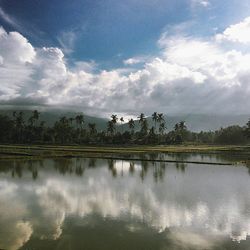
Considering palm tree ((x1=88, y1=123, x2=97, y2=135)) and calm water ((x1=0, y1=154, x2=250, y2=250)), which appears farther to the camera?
palm tree ((x1=88, y1=123, x2=97, y2=135))

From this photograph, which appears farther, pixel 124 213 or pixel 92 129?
pixel 92 129

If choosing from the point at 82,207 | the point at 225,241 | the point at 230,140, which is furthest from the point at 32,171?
the point at 230,140

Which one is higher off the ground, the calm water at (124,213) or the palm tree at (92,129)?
the palm tree at (92,129)

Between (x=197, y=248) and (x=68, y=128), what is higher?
(x=68, y=128)

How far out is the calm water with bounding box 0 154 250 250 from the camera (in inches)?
703

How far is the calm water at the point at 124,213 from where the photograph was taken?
17.8m

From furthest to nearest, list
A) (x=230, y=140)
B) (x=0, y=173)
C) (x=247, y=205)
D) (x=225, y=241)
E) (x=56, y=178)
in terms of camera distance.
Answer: (x=230, y=140) → (x=0, y=173) → (x=56, y=178) → (x=247, y=205) → (x=225, y=241)

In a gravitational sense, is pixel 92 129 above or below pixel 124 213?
above

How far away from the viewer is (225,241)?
1802 centimetres

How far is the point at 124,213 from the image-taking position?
23.4 m

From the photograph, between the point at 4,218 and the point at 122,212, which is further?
the point at 122,212

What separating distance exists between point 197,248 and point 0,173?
33803 mm

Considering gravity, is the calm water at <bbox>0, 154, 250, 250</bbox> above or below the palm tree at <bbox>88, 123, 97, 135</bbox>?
below

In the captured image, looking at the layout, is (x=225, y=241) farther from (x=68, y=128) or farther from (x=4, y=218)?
(x=68, y=128)
